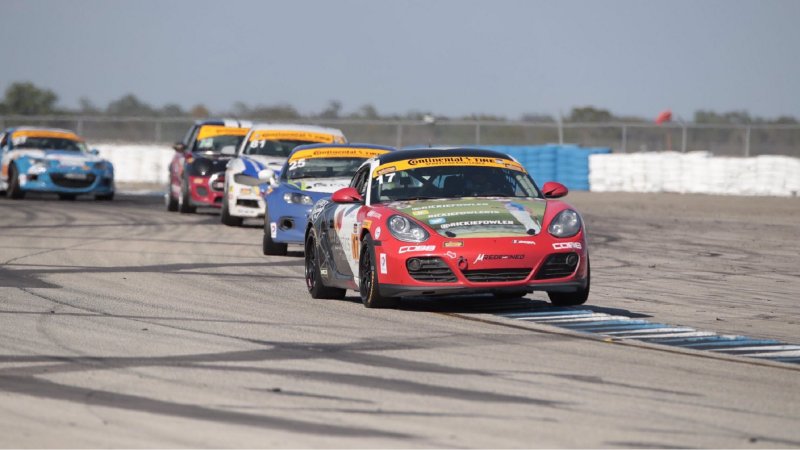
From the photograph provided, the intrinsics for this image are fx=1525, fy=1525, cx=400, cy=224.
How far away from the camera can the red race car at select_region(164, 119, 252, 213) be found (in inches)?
987

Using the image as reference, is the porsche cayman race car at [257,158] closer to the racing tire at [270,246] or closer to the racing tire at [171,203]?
the racing tire at [270,246]

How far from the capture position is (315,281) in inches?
494

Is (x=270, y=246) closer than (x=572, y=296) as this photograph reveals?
No

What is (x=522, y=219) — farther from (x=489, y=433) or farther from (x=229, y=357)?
(x=489, y=433)

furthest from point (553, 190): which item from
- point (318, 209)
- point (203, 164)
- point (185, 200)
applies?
point (185, 200)

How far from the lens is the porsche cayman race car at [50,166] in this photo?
29.6m

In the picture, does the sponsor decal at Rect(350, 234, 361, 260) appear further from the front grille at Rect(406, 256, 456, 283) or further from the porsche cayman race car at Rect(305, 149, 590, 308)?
the front grille at Rect(406, 256, 456, 283)

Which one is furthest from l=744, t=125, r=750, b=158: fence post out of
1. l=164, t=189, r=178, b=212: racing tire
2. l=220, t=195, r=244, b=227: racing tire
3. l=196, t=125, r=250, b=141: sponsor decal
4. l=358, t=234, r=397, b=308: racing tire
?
l=358, t=234, r=397, b=308: racing tire

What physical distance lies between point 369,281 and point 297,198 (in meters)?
5.86

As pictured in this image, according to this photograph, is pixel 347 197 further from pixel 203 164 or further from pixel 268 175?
pixel 203 164

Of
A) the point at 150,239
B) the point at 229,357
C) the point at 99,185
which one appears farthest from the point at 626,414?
the point at 99,185

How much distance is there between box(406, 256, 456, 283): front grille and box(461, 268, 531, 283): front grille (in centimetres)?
12

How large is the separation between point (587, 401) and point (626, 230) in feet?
51.4

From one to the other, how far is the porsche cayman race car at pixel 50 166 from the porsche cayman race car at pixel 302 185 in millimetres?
12523
